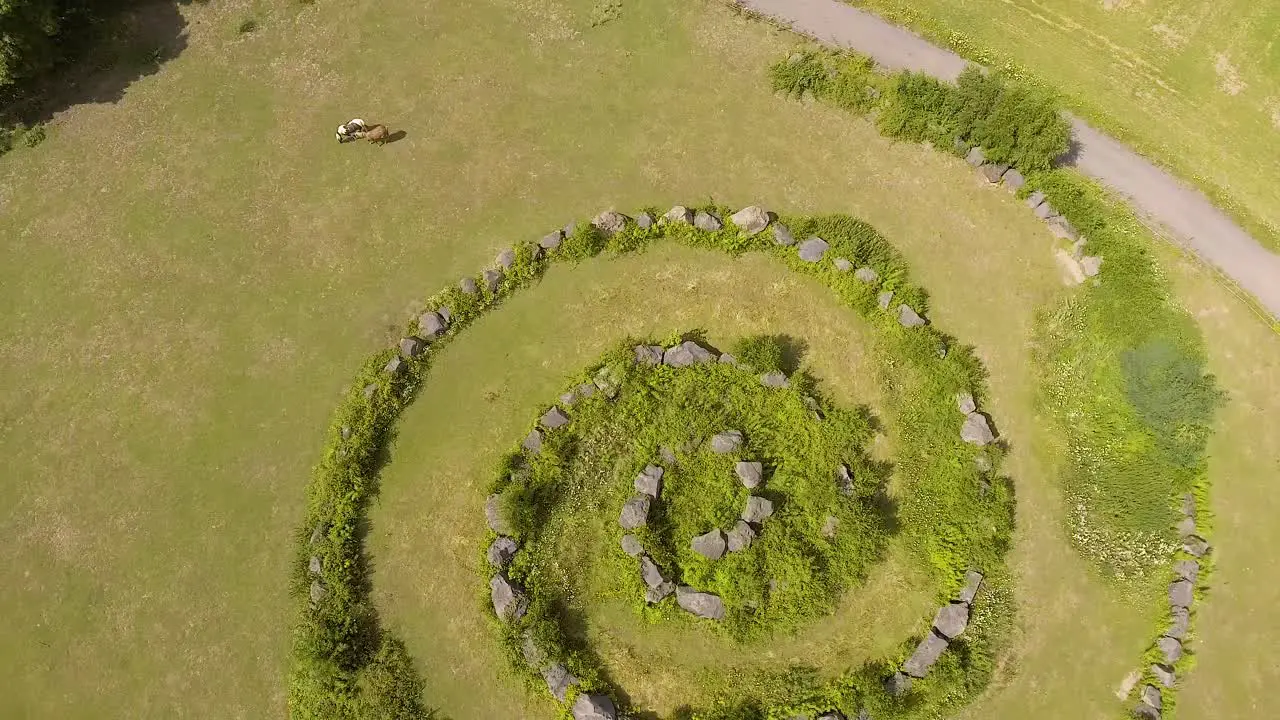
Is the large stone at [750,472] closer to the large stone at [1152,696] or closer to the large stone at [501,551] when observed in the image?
the large stone at [501,551]

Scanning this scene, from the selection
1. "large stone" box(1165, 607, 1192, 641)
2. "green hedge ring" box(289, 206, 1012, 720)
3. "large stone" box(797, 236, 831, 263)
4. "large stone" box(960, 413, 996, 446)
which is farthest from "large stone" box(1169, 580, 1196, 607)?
"large stone" box(797, 236, 831, 263)

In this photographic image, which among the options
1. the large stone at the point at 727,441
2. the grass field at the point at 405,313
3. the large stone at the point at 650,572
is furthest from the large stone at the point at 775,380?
the large stone at the point at 650,572

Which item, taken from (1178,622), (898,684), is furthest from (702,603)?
(1178,622)

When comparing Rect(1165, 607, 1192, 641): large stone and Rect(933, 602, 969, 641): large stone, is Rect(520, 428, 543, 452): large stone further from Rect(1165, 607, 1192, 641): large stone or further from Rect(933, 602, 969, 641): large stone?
Rect(1165, 607, 1192, 641): large stone

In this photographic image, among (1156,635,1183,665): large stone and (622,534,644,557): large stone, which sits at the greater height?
(1156,635,1183,665): large stone

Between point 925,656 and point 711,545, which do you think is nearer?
point 925,656

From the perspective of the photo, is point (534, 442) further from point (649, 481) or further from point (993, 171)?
point (993, 171)
